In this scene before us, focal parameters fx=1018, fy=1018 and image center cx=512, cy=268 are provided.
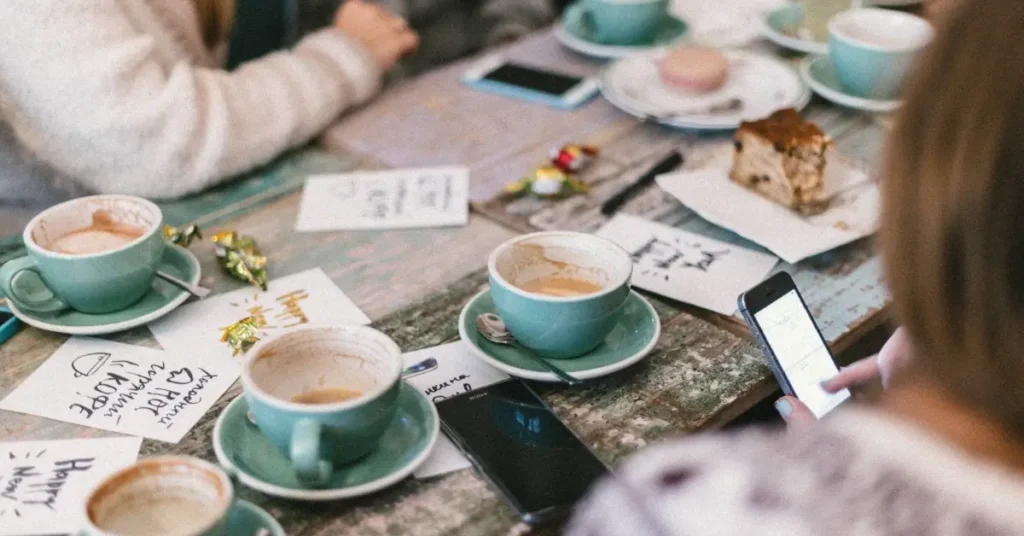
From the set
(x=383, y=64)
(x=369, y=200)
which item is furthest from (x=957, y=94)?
(x=383, y=64)

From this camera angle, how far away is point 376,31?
1607 millimetres

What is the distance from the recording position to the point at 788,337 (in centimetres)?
97

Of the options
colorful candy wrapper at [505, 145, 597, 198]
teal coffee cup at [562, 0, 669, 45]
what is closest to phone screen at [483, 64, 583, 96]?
teal coffee cup at [562, 0, 669, 45]

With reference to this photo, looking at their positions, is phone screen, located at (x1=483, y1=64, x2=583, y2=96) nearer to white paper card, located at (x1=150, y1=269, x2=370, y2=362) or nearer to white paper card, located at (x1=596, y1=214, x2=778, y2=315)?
white paper card, located at (x1=596, y1=214, x2=778, y2=315)

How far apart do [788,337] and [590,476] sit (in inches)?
10.7

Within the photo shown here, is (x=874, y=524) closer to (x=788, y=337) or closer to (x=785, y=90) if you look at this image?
(x=788, y=337)

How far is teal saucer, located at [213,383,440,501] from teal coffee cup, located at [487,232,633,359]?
0.40 feet

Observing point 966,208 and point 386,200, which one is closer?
point 966,208

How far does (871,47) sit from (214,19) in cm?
97

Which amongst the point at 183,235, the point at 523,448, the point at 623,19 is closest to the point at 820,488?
the point at 523,448

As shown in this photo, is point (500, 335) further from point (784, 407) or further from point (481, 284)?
point (784, 407)

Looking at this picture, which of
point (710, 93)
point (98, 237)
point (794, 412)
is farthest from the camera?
point (710, 93)

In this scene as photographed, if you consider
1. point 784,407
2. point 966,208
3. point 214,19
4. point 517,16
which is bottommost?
point 517,16

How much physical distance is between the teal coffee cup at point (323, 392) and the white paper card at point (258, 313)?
5.9 inches
